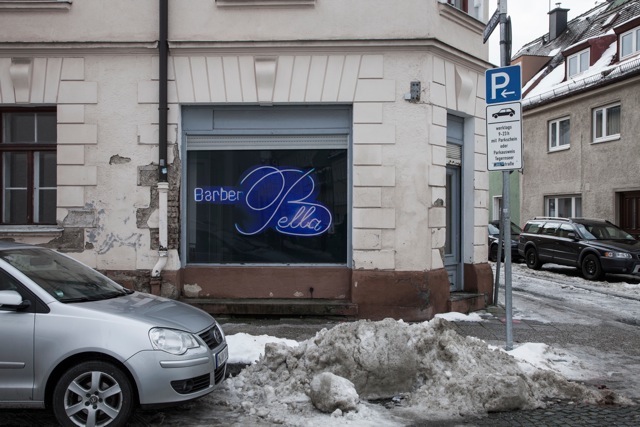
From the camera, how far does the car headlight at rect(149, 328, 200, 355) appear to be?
4.80 metres

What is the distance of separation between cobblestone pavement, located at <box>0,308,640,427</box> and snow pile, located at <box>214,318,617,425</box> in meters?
0.20

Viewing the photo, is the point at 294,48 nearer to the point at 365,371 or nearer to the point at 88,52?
the point at 88,52

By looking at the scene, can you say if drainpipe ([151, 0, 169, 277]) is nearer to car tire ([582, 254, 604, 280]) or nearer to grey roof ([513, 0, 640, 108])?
car tire ([582, 254, 604, 280])

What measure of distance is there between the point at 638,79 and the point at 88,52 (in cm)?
1635

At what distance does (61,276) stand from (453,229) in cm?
698

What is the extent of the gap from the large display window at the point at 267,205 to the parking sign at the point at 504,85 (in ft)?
9.54

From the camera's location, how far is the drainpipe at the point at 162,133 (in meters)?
9.36

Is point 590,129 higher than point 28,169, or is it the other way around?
point 590,129

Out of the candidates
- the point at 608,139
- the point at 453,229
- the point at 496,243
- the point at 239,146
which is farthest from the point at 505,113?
the point at 608,139

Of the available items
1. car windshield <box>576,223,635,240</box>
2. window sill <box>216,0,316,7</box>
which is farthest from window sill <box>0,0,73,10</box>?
car windshield <box>576,223,635,240</box>

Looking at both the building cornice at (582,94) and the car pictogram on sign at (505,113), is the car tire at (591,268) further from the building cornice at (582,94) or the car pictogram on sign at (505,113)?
the car pictogram on sign at (505,113)

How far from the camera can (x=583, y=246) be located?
53.8 ft

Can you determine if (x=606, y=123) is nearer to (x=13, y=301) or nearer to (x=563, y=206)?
(x=563, y=206)

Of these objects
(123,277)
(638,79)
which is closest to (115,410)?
(123,277)
